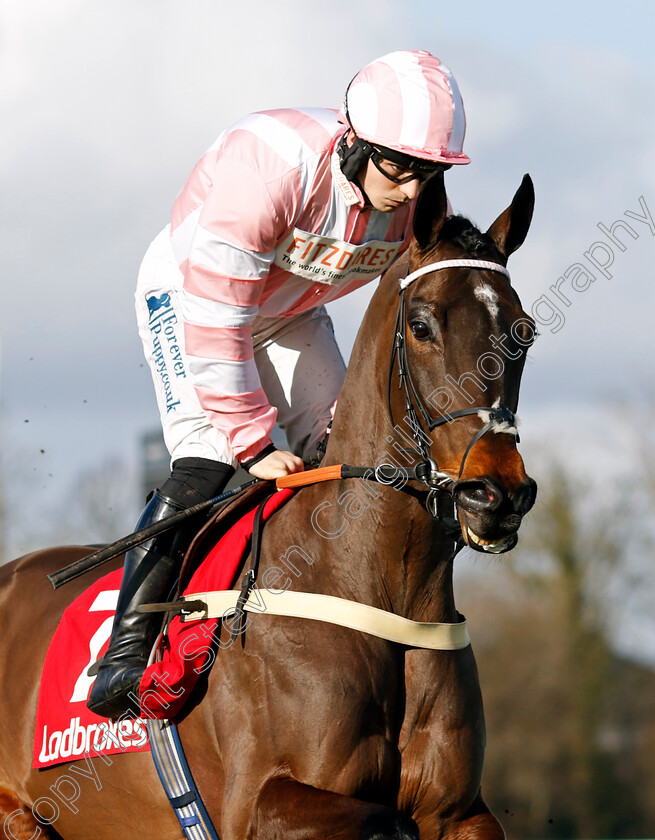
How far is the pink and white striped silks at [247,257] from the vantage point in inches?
139

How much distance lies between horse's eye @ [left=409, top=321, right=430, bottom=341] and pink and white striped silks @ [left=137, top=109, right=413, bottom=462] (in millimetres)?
752

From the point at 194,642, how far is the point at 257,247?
4.44ft

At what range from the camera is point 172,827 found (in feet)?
12.0

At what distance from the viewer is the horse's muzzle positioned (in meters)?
2.75

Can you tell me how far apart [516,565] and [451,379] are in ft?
62.4

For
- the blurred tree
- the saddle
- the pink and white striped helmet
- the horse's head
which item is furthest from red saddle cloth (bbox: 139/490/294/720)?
the blurred tree

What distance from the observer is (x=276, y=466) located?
3.59 m

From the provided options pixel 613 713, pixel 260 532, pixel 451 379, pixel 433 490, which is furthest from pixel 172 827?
pixel 613 713

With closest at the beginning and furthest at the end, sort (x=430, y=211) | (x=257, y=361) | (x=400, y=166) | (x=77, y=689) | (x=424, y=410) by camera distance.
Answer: (x=424, y=410), (x=430, y=211), (x=400, y=166), (x=77, y=689), (x=257, y=361)

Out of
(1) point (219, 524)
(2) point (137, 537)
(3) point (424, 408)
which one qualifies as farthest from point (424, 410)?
(2) point (137, 537)

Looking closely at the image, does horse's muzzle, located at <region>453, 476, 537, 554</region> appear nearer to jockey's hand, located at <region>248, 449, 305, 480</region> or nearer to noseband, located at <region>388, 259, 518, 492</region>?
noseband, located at <region>388, 259, 518, 492</region>

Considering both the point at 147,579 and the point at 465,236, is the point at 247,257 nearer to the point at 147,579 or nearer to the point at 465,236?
the point at 465,236

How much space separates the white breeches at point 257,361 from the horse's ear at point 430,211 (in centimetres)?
110

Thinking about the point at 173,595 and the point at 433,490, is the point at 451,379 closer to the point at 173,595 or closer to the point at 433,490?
the point at 433,490
